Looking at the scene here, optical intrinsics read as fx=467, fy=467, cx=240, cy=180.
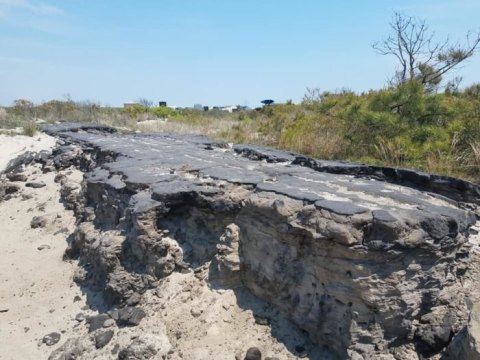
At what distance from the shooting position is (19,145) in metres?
9.73

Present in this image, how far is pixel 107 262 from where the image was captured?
4.00m

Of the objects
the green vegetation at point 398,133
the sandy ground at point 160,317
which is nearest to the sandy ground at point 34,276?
the sandy ground at point 160,317

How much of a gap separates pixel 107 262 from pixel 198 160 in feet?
5.82

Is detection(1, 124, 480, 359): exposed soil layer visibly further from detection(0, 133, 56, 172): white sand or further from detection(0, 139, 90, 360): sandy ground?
detection(0, 133, 56, 172): white sand

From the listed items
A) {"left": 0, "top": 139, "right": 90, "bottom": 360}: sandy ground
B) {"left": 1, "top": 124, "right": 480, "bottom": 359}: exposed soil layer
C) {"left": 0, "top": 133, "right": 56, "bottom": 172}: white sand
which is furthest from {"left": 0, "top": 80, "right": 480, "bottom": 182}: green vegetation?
{"left": 0, "top": 139, "right": 90, "bottom": 360}: sandy ground

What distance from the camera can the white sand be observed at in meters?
9.10

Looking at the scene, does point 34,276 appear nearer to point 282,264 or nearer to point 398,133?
point 282,264

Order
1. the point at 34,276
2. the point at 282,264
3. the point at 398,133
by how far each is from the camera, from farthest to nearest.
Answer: the point at 398,133
the point at 34,276
the point at 282,264

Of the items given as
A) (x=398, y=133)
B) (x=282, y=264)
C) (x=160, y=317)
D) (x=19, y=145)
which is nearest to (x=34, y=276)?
(x=160, y=317)

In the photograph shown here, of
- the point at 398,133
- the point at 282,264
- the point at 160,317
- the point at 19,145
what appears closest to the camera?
the point at 282,264

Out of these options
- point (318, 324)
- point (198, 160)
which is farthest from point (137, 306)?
point (198, 160)

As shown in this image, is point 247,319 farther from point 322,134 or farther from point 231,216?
point 322,134

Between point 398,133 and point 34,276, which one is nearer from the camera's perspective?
point 34,276

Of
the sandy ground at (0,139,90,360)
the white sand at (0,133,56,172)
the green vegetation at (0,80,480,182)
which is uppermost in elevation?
the green vegetation at (0,80,480,182)
